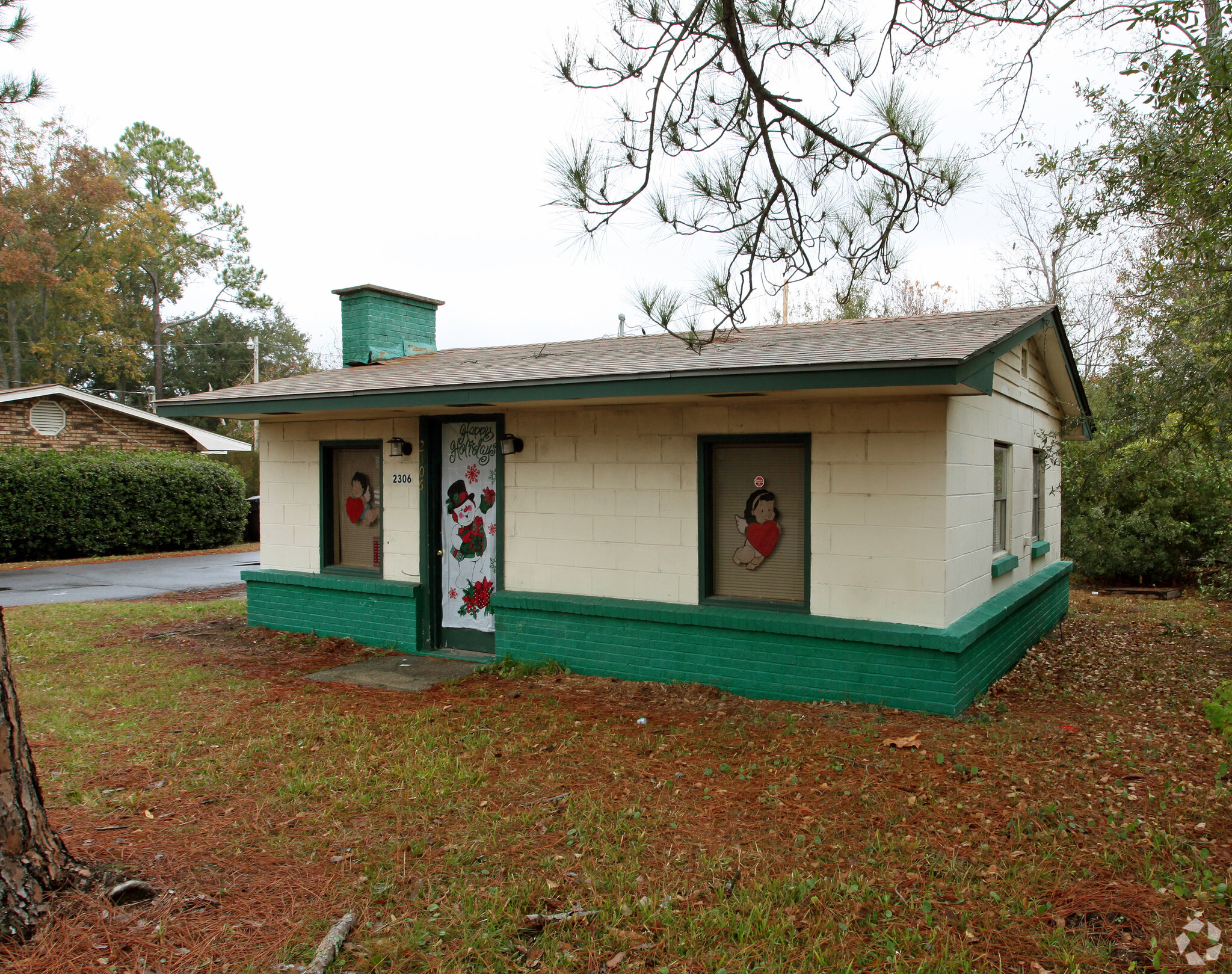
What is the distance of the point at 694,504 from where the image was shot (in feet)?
22.4

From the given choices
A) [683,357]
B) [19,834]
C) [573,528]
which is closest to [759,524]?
[683,357]

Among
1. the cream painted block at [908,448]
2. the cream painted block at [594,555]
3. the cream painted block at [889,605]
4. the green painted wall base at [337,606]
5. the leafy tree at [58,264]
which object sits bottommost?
the green painted wall base at [337,606]

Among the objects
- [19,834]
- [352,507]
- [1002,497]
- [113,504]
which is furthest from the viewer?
[113,504]

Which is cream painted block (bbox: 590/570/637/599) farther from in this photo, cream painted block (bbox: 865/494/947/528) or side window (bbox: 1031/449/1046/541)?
side window (bbox: 1031/449/1046/541)

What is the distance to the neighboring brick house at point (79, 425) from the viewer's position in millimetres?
19531

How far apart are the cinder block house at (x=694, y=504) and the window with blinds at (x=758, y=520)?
0.02m

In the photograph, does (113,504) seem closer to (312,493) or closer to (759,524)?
(312,493)

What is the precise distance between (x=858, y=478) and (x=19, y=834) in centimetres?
523

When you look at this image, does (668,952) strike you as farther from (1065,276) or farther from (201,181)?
(201,181)

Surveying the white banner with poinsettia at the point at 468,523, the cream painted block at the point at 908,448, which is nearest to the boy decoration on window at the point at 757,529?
the cream painted block at the point at 908,448

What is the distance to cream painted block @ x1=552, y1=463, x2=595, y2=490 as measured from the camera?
7.38 m

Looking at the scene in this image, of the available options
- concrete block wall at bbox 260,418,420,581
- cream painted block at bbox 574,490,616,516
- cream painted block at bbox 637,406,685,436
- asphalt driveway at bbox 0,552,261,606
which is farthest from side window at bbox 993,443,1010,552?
asphalt driveway at bbox 0,552,261,606

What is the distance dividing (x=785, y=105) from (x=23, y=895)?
513 centimetres

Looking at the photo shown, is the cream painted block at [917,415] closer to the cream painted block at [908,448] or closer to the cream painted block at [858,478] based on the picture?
the cream painted block at [908,448]
